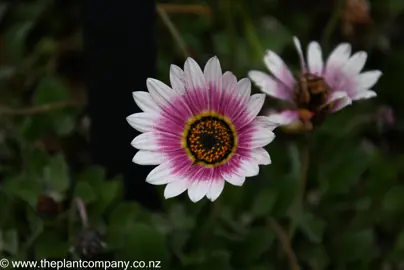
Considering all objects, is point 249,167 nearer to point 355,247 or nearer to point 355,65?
point 355,65

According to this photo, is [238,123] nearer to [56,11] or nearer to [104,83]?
[104,83]

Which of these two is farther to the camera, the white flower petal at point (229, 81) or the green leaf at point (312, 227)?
the green leaf at point (312, 227)

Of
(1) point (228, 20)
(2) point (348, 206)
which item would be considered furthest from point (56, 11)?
(2) point (348, 206)

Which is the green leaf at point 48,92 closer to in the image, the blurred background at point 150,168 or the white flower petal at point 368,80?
the blurred background at point 150,168

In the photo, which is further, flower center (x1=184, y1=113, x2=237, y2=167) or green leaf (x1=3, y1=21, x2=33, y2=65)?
green leaf (x1=3, y1=21, x2=33, y2=65)

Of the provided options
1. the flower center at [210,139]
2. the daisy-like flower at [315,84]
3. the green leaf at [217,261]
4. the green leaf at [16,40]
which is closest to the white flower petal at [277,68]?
the daisy-like flower at [315,84]

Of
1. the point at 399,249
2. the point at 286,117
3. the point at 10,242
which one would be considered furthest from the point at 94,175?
the point at 399,249

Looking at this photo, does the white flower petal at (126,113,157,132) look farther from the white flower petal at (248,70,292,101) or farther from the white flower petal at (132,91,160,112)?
the white flower petal at (248,70,292,101)

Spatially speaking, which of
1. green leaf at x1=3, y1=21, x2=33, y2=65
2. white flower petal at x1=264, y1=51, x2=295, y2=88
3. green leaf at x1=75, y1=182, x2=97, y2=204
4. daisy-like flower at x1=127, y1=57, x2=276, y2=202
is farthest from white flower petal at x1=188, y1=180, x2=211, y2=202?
green leaf at x1=3, y1=21, x2=33, y2=65
